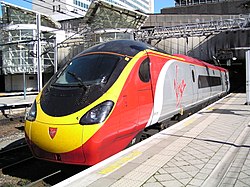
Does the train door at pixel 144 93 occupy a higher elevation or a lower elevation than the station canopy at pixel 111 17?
lower

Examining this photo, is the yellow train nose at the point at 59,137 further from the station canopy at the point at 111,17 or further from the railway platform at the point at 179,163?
the station canopy at the point at 111,17

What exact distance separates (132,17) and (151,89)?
3721 centimetres

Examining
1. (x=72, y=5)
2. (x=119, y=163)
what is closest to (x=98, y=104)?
(x=119, y=163)

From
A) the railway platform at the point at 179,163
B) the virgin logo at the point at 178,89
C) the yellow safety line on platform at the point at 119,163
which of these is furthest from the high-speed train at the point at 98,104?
the virgin logo at the point at 178,89

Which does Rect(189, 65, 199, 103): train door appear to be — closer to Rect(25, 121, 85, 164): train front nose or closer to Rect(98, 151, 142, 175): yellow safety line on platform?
Rect(98, 151, 142, 175): yellow safety line on platform

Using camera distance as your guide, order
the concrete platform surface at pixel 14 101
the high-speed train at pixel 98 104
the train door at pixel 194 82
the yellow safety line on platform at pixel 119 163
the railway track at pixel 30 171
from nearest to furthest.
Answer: the yellow safety line on platform at pixel 119 163 → the high-speed train at pixel 98 104 → the railway track at pixel 30 171 → the train door at pixel 194 82 → the concrete platform surface at pixel 14 101

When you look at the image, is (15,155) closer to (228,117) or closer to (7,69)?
(228,117)

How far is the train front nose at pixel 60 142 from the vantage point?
4910 mm

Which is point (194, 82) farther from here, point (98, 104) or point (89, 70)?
point (98, 104)

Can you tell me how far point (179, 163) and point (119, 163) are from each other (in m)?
1.10

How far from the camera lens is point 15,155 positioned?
8477 millimetres

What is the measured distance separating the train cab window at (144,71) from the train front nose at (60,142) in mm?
2257

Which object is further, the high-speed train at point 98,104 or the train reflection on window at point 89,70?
the train reflection on window at point 89,70

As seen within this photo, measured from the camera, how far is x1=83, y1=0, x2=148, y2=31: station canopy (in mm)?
41528
